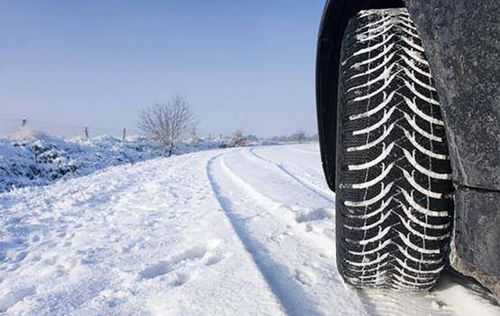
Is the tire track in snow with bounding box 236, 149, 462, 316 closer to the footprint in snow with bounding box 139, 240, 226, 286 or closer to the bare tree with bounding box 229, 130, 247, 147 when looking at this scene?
the footprint in snow with bounding box 139, 240, 226, 286

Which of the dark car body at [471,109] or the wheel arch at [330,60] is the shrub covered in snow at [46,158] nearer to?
the wheel arch at [330,60]

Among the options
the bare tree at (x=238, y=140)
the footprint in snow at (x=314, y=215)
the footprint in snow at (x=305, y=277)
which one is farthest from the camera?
the bare tree at (x=238, y=140)

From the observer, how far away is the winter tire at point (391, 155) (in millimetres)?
922

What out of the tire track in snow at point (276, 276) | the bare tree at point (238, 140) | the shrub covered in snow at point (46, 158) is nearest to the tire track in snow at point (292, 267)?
the tire track in snow at point (276, 276)

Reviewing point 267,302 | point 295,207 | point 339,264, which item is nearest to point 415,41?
point 339,264

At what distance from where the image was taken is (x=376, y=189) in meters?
0.97

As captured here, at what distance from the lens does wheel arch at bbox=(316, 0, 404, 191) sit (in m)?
1.13

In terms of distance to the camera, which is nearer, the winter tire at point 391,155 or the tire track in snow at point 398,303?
the winter tire at point 391,155

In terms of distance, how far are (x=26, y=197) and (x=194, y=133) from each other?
3468 centimetres

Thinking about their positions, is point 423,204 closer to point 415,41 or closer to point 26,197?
point 415,41

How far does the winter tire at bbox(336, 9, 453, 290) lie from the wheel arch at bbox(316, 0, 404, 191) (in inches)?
3.8

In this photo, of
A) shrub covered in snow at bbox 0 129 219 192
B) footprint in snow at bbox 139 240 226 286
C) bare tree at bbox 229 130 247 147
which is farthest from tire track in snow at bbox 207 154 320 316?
bare tree at bbox 229 130 247 147

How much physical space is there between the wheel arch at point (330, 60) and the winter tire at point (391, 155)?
0.32ft

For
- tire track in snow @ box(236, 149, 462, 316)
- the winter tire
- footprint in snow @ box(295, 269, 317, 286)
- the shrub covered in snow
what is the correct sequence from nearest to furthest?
the winter tire < tire track in snow @ box(236, 149, 462, 316) < footprint in snow @ box(295, 269, 317, 286) < the shrub covered in snow
